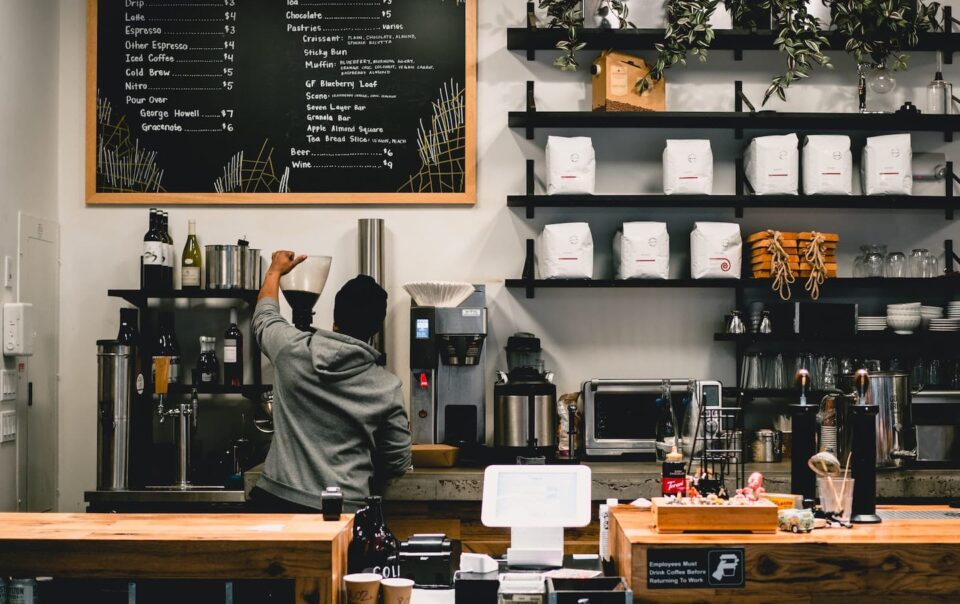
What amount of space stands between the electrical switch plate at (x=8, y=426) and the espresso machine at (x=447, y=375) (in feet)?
5.55

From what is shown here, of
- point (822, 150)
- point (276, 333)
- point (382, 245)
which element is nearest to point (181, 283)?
point (382, 245)

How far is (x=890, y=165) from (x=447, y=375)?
2.21 m

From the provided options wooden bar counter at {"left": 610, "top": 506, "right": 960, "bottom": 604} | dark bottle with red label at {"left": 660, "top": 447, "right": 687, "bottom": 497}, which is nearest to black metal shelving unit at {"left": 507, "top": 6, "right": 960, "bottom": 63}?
dark bottle with red label at {"left": 660, "top": 447, "right": 687, "bottom": 497}

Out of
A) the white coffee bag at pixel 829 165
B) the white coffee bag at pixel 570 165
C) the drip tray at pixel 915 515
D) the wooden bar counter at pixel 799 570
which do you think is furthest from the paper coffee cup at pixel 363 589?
the white coffee bag at pixel 829 165

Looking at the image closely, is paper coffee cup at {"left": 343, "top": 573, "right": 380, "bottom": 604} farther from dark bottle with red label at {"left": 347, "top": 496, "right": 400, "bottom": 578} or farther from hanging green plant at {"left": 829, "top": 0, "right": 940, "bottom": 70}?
hanging green plant at {"left": 829, "top": 0, "right": 940, "bottom": 70}

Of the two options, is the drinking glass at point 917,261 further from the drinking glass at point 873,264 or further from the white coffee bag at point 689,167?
the white coffee bag at point 689,167

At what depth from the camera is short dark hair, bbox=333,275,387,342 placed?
3.00 m

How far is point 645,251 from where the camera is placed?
13.5ft

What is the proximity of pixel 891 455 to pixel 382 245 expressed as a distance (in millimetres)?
2346

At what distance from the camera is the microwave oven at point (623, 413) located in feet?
13.1

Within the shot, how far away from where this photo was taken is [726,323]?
426 centimetres

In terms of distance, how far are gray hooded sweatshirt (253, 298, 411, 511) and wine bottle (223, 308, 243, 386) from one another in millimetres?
1168

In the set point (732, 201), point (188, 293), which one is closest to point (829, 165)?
point (732, 201)

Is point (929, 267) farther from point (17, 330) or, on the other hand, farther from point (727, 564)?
point (17, 330)
